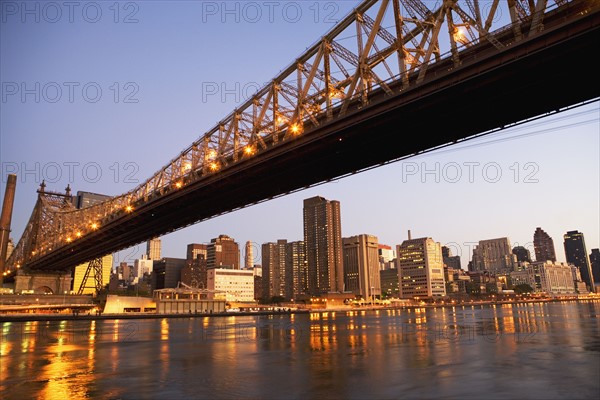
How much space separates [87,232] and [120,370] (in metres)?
82.0

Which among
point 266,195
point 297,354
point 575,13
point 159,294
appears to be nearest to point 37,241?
point 159,294

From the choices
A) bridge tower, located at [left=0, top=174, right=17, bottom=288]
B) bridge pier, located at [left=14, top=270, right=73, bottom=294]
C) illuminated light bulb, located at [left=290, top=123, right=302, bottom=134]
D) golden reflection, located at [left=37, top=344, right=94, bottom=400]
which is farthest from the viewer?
bridge pier, located at [left=14, top=270, right=73, bottom=294]

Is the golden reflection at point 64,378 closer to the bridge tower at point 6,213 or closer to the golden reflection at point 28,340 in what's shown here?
the golden reflection at point 28,340

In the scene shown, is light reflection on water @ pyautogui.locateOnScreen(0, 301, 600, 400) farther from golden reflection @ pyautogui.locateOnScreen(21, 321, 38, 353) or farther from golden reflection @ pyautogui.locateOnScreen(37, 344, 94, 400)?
golden reflection @ pyautogui.locateOnScreen(21, 321, 38, 353)

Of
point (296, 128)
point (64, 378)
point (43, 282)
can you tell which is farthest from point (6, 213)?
point (64, 378)

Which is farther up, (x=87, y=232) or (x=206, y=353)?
(x=87, y=232)

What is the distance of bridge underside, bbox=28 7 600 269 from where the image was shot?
87.6ft

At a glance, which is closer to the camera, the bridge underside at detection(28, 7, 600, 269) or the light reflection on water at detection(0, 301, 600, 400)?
the light reflection on water at detection(0, 301, 600, 400)

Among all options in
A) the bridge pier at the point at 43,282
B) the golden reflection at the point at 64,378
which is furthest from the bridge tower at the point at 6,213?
the golden reflection at the point at 64,378

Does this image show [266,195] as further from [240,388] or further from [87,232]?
[87,232]

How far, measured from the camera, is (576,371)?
1894 cm

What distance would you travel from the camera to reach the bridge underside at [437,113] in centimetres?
2670

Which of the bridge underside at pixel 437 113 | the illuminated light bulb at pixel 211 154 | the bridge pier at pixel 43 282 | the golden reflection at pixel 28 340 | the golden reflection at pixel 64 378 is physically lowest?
the golden reflection at pixel 64 378

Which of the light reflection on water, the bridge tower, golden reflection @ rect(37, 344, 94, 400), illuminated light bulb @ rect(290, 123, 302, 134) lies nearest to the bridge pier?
the bridge tower
